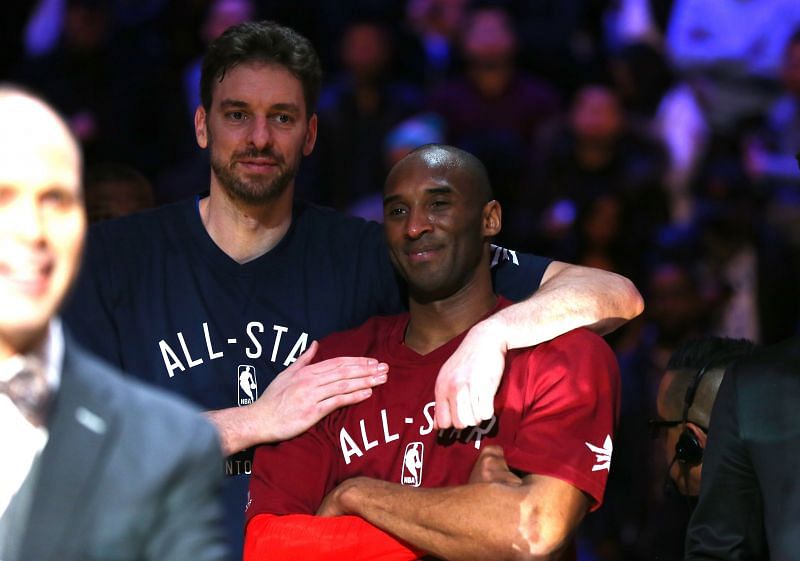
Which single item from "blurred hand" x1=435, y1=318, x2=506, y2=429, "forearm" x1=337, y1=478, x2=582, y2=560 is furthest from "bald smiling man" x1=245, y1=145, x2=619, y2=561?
"blurred hand" x1=435, y1=318, x2=506, y2=429

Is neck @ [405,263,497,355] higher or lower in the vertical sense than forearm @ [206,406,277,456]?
higher

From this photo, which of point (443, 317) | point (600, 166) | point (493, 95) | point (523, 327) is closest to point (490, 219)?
point (443, 317)

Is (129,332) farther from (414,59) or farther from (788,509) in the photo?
(414,59)

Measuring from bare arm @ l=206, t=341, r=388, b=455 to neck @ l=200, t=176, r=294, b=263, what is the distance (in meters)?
0.53

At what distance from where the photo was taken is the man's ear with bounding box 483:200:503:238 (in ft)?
12.7

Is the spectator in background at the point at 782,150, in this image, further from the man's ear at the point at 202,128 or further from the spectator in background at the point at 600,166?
the man's ear at the point at 202,128

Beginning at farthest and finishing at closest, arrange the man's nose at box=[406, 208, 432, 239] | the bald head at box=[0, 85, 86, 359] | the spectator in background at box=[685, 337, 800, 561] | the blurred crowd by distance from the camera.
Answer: the blurred crowd < the man's nose at box=[406, 208, 432, 239] < the spectator in background at box=[685, 337, 800, 561] < the bald head at box=[0, 85, 86, 359]

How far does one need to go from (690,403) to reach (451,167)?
910 mm

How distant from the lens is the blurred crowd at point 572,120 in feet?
21.5

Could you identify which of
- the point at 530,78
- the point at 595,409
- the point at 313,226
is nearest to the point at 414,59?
the point at 530,78

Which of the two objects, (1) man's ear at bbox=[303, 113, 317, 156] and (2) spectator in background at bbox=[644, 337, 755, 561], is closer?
(2) spectator in background at bbox=[644, 337, 755, 561]

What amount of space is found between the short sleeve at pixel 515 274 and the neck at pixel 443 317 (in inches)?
8.5

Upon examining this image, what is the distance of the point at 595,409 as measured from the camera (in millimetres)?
3434

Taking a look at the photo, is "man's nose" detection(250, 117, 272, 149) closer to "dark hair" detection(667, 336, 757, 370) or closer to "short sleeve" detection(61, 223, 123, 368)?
"short sleeve" detection(61, 223, 123, 368)
